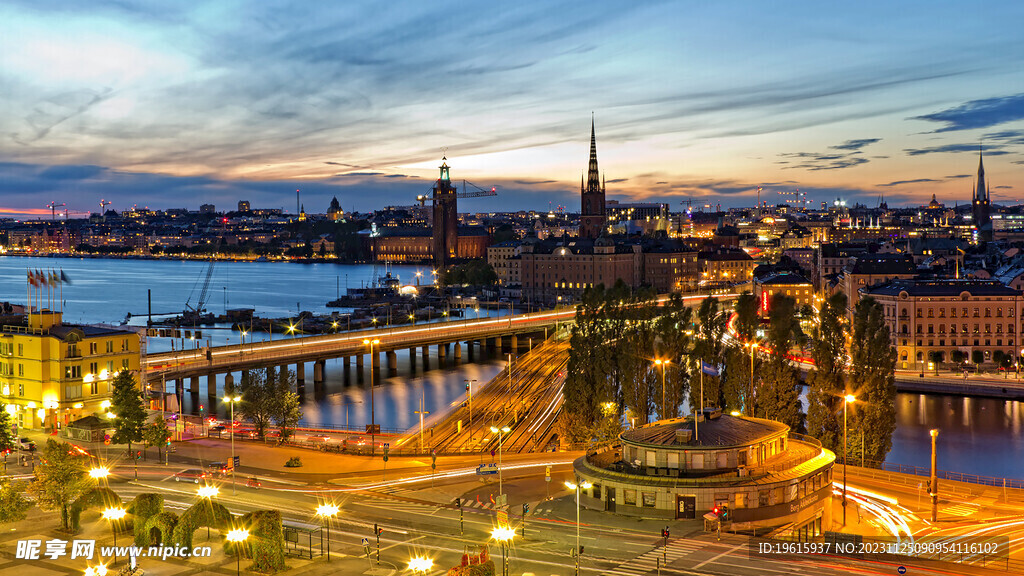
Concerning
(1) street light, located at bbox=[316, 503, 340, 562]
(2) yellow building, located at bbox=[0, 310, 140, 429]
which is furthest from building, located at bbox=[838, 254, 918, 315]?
(1) street light, located at bbox=[316, 503, 340, 562]

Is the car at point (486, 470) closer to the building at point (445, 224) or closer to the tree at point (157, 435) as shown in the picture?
the tree at point (157, 435)

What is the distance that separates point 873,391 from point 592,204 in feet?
386

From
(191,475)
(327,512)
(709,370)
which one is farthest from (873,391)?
(191,475)

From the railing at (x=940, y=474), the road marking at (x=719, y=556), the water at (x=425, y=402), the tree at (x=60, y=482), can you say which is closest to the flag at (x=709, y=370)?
the railing at (x=940, y=474)

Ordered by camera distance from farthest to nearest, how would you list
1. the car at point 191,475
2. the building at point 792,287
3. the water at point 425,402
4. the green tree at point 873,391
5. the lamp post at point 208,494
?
the building at point 792,287 < the water at point 425,402 < the green tree at point 873,391 < the car at point 191,475 < the lamp post at point 208,494

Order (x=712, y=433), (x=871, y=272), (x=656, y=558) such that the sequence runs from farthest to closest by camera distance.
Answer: (x=871, y=272)
(x=712, y=433)
(x=656, y=558)

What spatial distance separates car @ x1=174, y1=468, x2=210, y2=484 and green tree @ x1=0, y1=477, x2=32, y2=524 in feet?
12.3

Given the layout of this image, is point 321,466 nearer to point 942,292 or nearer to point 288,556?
point 288,556

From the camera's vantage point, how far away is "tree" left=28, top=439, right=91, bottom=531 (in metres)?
18.2

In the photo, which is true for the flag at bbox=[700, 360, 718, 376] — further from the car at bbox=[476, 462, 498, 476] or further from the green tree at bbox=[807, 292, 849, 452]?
the car at bbox=[476, 462, 498, 476]

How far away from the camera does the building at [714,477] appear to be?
1817 centimetres

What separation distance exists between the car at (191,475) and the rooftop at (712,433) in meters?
9.64

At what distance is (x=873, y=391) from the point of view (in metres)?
28.5

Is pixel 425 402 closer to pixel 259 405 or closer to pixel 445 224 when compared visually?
pixel 259 405
